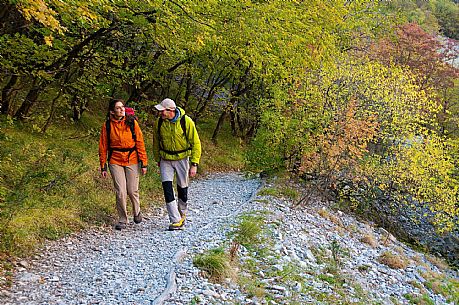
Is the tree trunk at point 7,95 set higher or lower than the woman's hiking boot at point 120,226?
higher

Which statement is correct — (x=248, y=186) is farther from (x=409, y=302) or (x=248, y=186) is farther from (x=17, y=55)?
(x=17, y=55)

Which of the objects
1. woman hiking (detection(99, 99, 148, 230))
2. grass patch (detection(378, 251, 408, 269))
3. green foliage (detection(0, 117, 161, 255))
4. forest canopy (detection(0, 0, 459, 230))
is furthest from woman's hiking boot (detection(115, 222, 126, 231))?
grass patch (detection(378, 251, 408, 269))

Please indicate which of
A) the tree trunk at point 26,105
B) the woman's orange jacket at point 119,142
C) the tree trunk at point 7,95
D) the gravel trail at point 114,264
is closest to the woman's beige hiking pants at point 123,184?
the woman's orange jacket at point 119,142

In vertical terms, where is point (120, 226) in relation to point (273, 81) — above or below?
below

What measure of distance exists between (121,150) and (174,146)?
3.39 feet

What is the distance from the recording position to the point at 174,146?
8109 millimetres

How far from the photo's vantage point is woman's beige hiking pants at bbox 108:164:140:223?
8383 mm

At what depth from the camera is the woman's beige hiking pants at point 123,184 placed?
838cm

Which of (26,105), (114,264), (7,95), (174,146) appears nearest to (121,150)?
(174,146)

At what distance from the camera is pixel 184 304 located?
5.17m

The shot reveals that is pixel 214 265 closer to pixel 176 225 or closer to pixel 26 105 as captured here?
pixel 176 225

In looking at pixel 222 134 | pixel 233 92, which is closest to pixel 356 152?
pixel 233 92

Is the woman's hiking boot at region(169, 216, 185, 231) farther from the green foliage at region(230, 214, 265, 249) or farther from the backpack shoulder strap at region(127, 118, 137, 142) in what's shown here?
the backpack shoulder strap at region(127, 118, 137, 142)

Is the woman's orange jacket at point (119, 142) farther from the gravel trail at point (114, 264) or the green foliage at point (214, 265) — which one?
the green foliage at point (214, 265)
